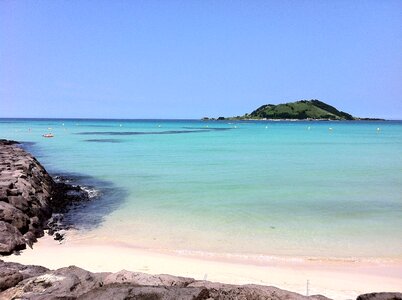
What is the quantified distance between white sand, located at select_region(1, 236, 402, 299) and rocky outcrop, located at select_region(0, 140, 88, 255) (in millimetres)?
465

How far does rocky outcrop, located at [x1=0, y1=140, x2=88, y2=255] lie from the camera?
8378 millimetres

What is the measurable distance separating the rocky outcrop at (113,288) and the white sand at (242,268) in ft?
6.79

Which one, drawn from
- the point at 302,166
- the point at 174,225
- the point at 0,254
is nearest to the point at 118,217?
the point at 174,225

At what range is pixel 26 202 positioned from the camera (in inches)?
424

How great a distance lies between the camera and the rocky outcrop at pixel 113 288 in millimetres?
4438

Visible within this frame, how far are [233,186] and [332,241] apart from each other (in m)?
7.86

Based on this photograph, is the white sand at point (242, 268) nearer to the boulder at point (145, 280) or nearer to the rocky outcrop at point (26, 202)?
the rocky outcrop at point (26, 202)

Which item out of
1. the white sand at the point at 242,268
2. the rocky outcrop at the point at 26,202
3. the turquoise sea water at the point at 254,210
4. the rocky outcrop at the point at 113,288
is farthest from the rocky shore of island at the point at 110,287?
the turquoise sea water at the point at 254,210

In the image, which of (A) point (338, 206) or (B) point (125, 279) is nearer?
(B) point (125, 279)

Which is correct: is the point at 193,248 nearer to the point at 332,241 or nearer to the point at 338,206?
the point at 332,241

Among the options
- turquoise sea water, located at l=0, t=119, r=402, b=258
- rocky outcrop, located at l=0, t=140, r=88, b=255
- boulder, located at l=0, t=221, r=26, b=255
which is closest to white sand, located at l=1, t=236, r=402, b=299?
boulder, located at l=0, t=221, r=26, b=255

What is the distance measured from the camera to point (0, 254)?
24.7ft

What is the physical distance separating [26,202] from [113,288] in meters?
7.38

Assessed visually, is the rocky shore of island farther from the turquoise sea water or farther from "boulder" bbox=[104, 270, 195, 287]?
the turquoise sea water
